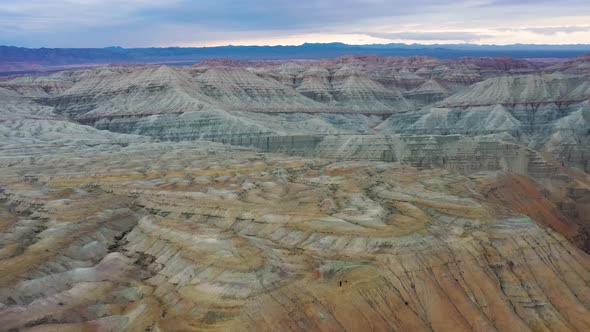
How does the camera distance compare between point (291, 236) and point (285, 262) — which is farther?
point (291, 236)

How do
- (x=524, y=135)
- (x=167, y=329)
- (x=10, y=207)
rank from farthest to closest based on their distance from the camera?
1. (x=524, y=135)
2. (x=10, y=207)
3. (x=167, y=329)

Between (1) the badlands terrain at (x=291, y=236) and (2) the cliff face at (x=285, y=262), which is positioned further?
(1) the badlands terrain at (x=291, y=236)

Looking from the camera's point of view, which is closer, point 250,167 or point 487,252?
point 487,252

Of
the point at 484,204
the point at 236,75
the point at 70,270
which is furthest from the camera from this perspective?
the point at 236,75

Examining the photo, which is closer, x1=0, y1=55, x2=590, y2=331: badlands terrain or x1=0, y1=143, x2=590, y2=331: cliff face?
x1=0, y1=143, x2=590, y2=331: cliff face

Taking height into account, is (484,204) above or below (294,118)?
above

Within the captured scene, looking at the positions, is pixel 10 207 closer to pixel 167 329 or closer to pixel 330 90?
pixel 167 329

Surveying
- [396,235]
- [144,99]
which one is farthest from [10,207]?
[144,99]

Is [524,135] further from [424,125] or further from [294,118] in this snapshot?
[294,118]

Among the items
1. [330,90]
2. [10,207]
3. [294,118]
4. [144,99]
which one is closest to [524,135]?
[294,118]

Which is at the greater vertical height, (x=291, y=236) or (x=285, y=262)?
(x=285, y=262)
